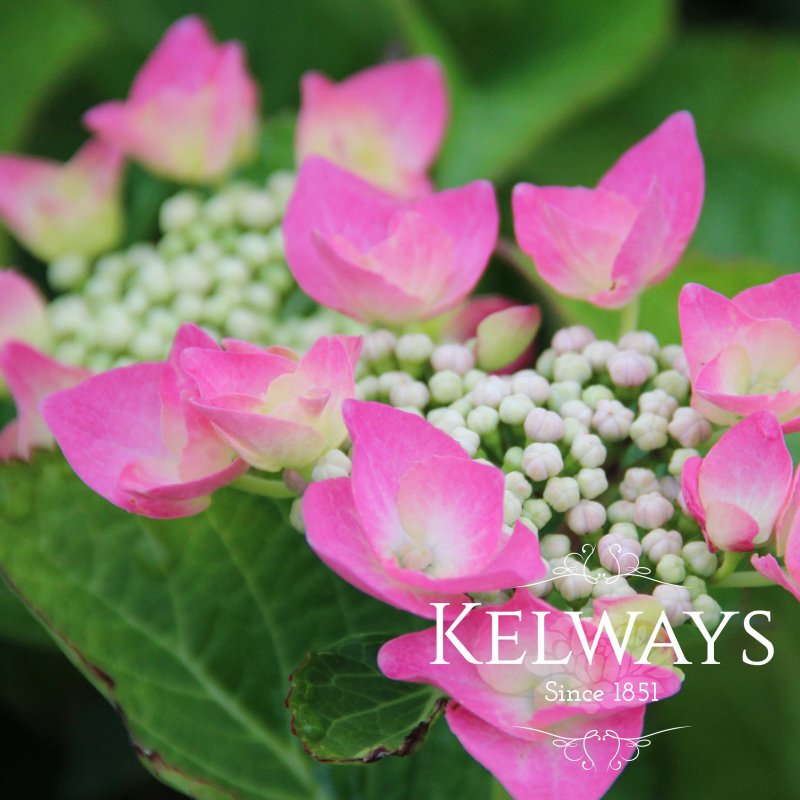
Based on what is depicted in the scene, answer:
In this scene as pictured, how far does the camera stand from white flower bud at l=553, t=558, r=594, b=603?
493 millimetres

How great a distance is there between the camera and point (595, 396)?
581 mm

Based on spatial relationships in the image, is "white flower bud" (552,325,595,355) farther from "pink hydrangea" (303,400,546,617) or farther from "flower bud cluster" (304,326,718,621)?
"pink hydrangea" (303,400,546,617)

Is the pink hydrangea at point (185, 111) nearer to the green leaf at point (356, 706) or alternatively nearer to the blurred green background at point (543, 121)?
the blurred green background at point (543, 121)

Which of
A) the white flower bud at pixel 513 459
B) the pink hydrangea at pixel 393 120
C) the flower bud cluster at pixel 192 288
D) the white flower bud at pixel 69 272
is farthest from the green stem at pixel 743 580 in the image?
the white flower bud at pixel 69 272

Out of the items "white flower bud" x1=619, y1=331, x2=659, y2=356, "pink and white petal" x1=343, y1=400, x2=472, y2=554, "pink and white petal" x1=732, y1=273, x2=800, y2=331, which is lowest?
"white flower bud" x1=619, y1=331, x2=659, y2=356

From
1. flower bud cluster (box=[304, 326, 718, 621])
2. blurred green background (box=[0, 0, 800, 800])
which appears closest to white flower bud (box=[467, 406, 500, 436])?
flower bud cluster (box=[304, 326, 718, 621])

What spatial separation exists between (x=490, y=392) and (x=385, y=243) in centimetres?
10

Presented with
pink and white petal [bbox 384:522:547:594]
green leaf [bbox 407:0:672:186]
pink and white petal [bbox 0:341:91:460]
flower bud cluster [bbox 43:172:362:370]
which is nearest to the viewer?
pink and white petal [bbox 384:522:547:594]

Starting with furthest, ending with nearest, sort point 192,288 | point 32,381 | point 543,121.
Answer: point 543,121 → point 192,288 → point 32,381

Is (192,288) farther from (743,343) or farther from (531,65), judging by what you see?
(531,65)

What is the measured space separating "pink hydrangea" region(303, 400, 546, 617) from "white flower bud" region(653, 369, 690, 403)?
5.8 inches

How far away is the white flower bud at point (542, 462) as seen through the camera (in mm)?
531

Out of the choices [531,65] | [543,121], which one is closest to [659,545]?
[543,121]

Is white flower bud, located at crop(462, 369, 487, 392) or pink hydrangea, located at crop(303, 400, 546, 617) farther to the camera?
white flower bud, located at crop(462, 369, 487, 392)
